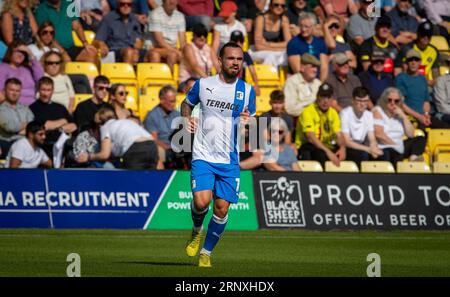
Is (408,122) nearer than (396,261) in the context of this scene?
No

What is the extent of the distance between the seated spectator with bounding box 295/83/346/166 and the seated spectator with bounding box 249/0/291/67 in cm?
273

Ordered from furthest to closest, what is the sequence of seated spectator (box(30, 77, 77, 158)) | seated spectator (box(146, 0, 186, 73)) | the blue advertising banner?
1. seated spectator (box(146, 0, 186, 73))
2. seated spectator (box(30, 77, 77, 158))
3. the blue advertising banner

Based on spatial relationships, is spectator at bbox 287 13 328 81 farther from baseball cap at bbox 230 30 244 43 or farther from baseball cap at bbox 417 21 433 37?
baseball cap at bbox 417 21 433 37

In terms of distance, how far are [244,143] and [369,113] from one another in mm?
3186

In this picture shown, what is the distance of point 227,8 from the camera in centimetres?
2488

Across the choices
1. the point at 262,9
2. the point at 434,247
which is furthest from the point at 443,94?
the point at 434,247

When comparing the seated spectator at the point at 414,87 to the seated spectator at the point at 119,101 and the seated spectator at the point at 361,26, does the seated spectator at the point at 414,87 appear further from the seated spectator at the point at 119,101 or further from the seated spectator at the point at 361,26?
the seated spectator at the point at 119,101

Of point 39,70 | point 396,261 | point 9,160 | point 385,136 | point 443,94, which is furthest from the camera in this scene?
point 443,94

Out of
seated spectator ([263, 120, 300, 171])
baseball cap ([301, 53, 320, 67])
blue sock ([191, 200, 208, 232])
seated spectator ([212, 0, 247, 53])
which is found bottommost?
seated spectator ([263, 120, 300, 171])

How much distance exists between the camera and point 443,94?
25031 millimetres

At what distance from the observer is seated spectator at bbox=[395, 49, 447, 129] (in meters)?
24.6

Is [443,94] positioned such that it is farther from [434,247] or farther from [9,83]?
[9,83]

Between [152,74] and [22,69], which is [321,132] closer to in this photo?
[152,74]

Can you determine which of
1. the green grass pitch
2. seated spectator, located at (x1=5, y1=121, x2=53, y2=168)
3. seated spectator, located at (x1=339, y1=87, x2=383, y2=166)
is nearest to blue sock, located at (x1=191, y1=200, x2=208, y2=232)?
the green grass pitch
